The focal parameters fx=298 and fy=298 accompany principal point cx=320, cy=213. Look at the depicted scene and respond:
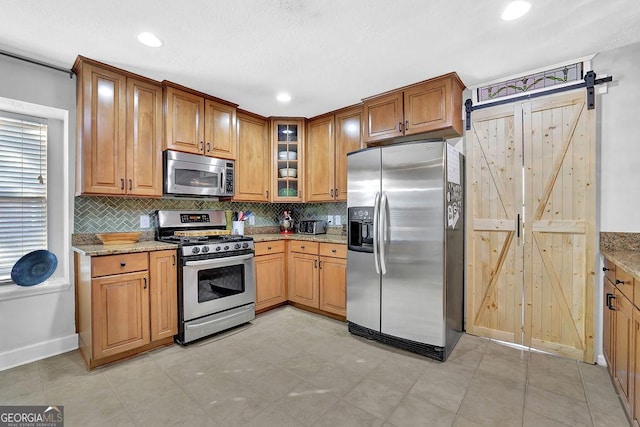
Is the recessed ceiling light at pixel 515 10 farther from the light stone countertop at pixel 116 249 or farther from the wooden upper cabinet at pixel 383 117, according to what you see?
the light stone countertop at pixel 116 249

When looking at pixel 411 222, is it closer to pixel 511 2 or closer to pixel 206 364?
pixel 511 2

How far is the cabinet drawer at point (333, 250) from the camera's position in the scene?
3.19 meters

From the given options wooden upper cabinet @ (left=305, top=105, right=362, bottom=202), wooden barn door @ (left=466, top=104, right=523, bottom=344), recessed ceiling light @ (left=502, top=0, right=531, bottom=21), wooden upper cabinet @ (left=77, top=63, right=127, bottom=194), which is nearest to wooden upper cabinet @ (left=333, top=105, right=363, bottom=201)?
wooden upper cabinet @ (left=305, top=105, right=362, bottom=202)

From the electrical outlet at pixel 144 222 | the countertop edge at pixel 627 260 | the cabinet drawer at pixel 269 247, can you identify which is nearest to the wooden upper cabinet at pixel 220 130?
the electrical outlet at pixel 144 222

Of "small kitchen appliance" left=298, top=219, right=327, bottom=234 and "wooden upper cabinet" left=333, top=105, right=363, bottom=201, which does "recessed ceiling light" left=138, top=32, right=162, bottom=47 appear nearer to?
"wooden upper cabinet" left=333, top=105, right=363, bottom=201

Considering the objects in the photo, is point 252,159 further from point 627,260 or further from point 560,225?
point 627,260

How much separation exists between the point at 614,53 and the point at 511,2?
1.24m

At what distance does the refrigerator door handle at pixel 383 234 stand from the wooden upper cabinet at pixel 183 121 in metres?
1.93

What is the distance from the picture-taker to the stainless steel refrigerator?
2.43 m

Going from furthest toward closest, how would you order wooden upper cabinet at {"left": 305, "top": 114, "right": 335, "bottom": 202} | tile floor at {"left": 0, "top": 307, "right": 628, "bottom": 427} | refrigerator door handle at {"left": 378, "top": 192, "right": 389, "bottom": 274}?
1. wooden upper cabinet at {"left": 305, "top": 114, "right": 335, "bottom": 202}
2. refrigerator door handle at {"left": 378, "top": 192, "right": 389, "bottom": 274}
3. tile floor at {"left": 0, "top": 307, "right": 628, "bottom": 427}

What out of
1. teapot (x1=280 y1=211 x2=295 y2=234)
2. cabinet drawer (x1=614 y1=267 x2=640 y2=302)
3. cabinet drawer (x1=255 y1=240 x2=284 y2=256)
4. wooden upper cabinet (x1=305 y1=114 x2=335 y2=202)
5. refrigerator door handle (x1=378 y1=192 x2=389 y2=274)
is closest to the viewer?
cabinet drawer (x1=614 y1=267 x2=640 y2=302)

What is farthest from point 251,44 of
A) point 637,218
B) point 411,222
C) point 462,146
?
point 637,218

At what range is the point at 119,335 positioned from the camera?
7.72 ft

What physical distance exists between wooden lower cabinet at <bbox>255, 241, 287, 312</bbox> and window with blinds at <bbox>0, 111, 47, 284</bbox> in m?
1.95
